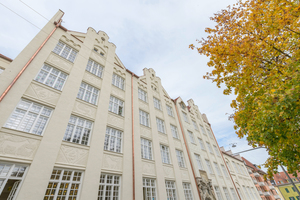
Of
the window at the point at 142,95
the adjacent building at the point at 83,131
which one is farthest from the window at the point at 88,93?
the window at the point at 142,95

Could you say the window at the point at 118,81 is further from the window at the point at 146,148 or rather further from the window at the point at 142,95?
the window at the point at 146,148

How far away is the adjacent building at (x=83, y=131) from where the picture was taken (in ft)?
23.4

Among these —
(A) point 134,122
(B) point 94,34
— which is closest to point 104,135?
(A) point 134,122

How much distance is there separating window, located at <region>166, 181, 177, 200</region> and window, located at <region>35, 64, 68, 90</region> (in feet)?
38.7

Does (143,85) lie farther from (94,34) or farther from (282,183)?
(282,183)

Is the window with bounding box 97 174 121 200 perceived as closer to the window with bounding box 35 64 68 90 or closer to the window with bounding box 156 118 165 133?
the window with bounding box 35 64 68 90

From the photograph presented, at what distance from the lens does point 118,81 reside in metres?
15.5

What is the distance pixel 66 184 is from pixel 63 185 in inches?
5.4

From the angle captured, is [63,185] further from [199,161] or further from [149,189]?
[199,161]

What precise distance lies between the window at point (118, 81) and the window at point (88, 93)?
2.84 m

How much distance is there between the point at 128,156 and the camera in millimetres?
11070

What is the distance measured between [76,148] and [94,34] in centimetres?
1248

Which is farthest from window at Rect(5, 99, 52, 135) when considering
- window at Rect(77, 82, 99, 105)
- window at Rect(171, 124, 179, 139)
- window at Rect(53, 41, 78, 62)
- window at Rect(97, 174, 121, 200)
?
window at Rect(171, 124, 179, 139)

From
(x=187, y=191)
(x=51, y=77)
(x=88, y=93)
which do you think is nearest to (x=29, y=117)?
(x=51, y=77)
